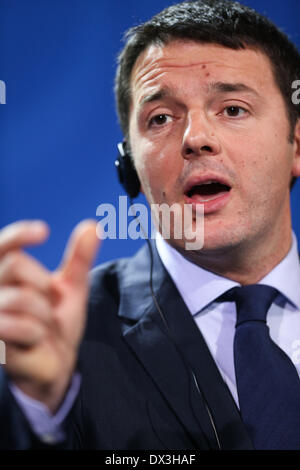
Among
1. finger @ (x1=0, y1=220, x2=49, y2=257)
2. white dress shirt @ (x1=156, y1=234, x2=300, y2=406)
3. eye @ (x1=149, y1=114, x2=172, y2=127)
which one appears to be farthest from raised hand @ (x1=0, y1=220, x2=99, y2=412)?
eye @ (x1=149, y1=114, x2=172, y2=127)

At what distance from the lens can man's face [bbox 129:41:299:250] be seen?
110cm

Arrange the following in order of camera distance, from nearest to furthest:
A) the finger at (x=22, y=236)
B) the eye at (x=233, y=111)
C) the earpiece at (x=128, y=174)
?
the finger at (x=22, y=236)
the eye at (x=233, y=111)
the earpiece at (x=128, y=174)

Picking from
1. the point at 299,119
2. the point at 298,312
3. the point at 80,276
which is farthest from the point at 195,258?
the point at 80,276

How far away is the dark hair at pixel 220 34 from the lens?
1.21 meters

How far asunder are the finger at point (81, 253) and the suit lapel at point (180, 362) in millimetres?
461

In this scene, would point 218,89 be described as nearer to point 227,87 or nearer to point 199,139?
point 227,87

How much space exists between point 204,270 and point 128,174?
33cm

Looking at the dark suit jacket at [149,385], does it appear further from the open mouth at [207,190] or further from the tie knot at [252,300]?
the open mouth at [207,190]

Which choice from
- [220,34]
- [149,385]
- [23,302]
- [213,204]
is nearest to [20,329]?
[23,302]

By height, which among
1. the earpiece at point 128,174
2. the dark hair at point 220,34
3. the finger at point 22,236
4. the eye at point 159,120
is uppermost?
the dark hair at point 220,34

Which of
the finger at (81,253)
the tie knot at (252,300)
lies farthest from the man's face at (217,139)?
the finger at (81,253)

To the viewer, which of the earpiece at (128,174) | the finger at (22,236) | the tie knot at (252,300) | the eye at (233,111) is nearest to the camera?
the finger at (22,236)

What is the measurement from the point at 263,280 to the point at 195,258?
0.18 metres

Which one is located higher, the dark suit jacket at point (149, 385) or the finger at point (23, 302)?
the finger at point (23, 302)
